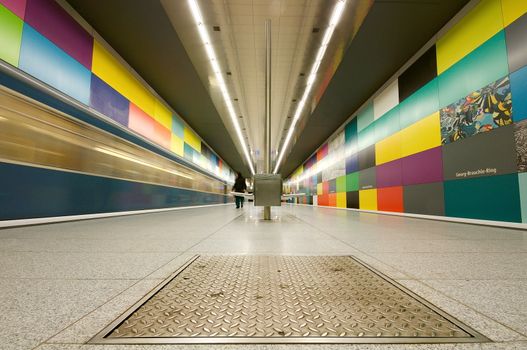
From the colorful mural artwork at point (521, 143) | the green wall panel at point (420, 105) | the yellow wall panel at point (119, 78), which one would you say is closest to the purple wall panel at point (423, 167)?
the green wall panel at point (420, 105)

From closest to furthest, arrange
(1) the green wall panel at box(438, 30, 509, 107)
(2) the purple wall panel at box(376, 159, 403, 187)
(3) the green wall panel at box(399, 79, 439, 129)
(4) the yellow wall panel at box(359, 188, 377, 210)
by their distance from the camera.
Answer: (1) the green wall panel at box(438, 30, 509, 107), (3) the green wall panel at box(399, 79, 439, 129), (2) the purple wall panel at box(376, 159, 403, 187), (4) the yellow wall panel at box(359, 188, 377, 210)

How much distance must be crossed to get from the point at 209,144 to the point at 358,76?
32.1 feet

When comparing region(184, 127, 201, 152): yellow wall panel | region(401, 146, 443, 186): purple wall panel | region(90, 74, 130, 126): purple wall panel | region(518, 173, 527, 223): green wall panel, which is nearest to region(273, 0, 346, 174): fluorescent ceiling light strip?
region(401, 146, 443, 186): purple wall panel

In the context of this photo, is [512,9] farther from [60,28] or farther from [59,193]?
[59,193]

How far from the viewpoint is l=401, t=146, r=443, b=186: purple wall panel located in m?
4.87

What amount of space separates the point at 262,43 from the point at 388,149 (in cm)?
446

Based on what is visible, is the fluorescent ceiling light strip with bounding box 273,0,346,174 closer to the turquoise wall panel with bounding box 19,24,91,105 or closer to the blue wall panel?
the turquoise wall panel with bounding box 19,24,91,105

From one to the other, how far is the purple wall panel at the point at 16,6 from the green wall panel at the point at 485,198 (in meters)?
7.16

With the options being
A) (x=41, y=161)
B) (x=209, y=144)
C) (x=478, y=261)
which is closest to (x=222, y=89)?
(x=41, y=161)

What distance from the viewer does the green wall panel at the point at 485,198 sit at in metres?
3.41

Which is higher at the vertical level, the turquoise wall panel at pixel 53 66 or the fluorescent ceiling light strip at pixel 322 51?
the fluorescent ceiling light strip at pixel 322 51

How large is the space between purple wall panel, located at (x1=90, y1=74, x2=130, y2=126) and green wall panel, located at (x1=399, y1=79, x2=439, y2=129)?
6.84 meters

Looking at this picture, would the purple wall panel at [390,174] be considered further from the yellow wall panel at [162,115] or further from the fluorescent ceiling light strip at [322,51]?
the yellow wall panel at [162,115]

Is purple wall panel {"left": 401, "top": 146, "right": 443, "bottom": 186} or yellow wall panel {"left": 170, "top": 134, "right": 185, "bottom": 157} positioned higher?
yellow wall panel {"left": 170, "top": 134, "right": 185, "bottom": 157}
